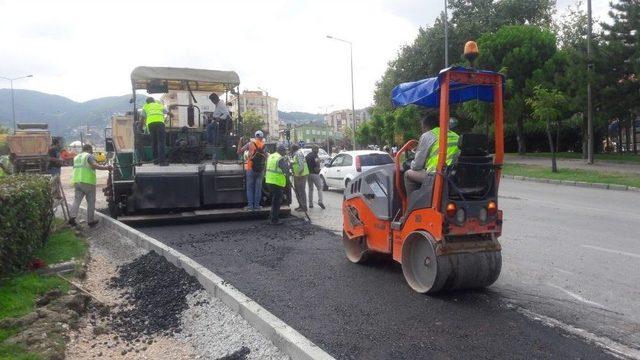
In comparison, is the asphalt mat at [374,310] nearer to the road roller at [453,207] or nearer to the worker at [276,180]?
the road roller at [453,207]

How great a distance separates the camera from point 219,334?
4.77 meters

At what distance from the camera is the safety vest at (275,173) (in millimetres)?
10430

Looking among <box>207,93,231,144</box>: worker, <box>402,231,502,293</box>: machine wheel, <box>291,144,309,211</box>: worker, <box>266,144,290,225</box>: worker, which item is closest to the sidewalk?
<box>291,144,309,211</box>: worker

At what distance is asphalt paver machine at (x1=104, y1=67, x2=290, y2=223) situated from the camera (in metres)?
10.4

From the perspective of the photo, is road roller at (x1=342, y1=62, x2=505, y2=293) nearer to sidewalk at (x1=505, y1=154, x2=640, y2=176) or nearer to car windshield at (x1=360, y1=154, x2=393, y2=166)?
car windshield at (x1=360, y1=154, x2=393, y2=166)

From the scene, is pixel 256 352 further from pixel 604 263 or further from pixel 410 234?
pixel 604 263

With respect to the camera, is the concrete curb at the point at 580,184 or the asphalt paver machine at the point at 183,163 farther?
the concrete curb at the point at 580,184

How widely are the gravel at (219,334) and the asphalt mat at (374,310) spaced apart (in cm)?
38

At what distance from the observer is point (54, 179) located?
11.4 metres

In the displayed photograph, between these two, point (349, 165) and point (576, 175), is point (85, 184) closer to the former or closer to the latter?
point (349, 165)

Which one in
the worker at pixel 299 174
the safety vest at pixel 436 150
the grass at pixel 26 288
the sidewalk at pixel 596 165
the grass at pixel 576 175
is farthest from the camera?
the sidewalk at pixel 596 165

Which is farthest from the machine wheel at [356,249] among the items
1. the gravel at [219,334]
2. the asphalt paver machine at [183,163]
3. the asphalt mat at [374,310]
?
the asphalt paver machine at [183,163]

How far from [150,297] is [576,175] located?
16650 millimetres

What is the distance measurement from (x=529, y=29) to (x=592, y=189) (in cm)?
1460
